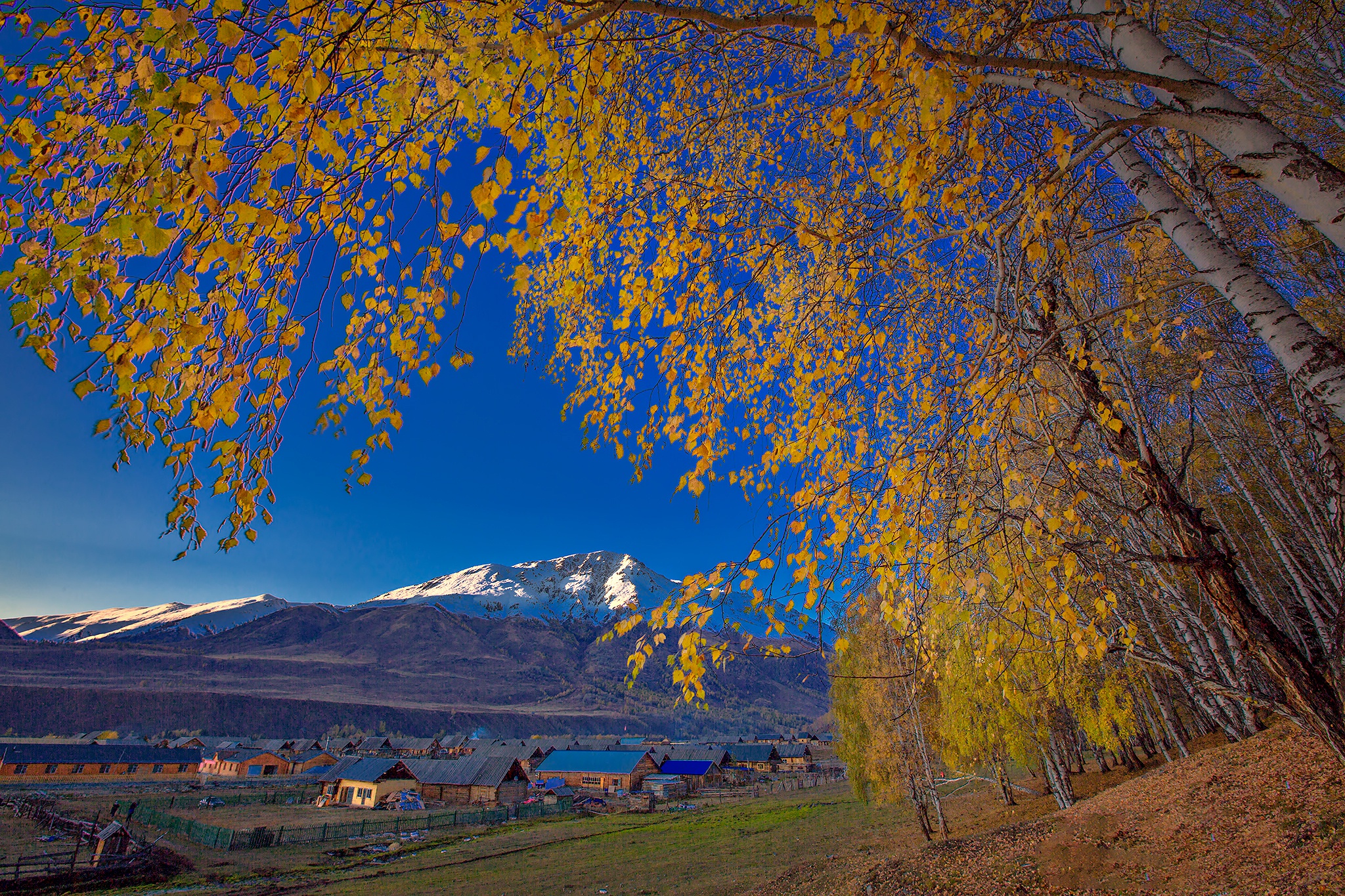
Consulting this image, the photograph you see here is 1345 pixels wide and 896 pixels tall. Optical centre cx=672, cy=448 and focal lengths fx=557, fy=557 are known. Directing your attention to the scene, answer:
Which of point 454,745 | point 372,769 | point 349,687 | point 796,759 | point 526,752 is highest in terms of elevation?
point 349,687

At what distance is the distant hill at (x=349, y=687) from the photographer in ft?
320

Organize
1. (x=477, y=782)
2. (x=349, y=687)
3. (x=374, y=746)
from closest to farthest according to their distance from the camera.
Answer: (x=477, y=782) → (x=374, y=746) → (x=349, y=687)

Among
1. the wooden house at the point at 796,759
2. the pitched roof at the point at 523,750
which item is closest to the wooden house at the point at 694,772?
the pitched roof at the point at 523,750

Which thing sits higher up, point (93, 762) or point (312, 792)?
point (93, 762)

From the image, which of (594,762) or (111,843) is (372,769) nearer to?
(594,762)

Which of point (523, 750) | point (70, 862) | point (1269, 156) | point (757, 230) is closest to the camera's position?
point (1269, 156)

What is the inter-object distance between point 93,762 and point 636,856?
5721cm

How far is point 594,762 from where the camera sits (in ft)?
176

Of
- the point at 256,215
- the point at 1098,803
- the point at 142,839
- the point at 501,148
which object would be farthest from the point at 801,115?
the point at 142,839

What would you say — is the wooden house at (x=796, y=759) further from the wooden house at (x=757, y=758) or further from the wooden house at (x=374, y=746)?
the wooden house at (x=374, y=746)

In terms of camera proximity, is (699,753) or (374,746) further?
(699,753)

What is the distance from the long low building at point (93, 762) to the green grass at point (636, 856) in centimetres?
4427

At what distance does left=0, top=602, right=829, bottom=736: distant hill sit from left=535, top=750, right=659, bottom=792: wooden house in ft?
27.9

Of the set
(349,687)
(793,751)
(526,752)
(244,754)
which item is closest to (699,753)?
(526,752)
